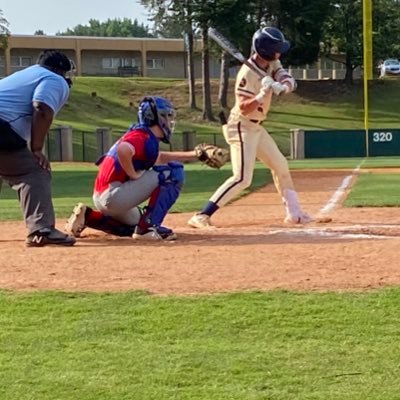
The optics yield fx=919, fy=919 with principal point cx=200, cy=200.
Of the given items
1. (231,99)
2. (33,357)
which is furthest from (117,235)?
(231,99)

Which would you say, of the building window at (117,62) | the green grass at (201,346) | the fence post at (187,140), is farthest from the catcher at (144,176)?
the building window at (117,62)

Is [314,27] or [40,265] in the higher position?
[314,27]

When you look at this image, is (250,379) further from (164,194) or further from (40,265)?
(164,194)

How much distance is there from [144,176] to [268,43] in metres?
1.90

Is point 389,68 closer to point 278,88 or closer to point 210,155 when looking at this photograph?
point 278,88

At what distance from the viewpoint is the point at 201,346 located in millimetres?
4324

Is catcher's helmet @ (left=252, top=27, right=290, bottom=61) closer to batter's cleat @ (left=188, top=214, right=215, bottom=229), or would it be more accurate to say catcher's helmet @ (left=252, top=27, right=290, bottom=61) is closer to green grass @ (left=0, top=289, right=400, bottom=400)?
batter's cleat @ (left=188, top=214, right=215, bottom=229)

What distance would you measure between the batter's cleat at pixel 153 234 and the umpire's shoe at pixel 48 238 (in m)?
0.66

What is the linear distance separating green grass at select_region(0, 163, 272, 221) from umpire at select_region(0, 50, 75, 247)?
3540 millimetres

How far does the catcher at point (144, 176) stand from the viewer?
7957 mm

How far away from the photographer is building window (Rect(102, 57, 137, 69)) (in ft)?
266

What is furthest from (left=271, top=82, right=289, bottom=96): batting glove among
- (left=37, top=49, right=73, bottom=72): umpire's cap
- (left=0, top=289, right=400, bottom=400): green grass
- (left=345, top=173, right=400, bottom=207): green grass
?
(left=345, top=173, right=400, bottom=207): green grass

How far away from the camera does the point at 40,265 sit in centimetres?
654

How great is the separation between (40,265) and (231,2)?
48301 millimetres
